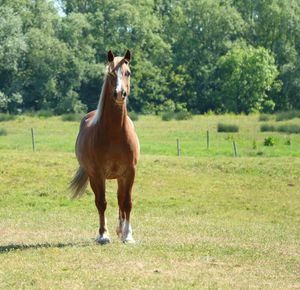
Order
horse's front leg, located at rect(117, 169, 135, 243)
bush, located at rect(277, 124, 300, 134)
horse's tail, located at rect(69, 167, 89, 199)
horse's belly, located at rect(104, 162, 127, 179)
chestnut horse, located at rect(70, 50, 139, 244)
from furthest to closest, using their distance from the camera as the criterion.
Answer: bush, located at rect(277, 124, 300, 134) < horse's tail, located at rect(69, 167, 89, 199) < horse's front leg, located at rect(117, 169, 135, 243) < horse's belly, located at rect(104, 162, 127, 179) < chestnut horse, located at rect(70, 50, 139, 244)

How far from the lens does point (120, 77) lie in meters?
11.0

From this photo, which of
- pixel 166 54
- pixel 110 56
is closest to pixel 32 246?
pixel 110 56

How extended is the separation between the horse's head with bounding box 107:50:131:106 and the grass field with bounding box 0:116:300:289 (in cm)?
230

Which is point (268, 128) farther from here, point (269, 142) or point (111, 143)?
point (111, 143)

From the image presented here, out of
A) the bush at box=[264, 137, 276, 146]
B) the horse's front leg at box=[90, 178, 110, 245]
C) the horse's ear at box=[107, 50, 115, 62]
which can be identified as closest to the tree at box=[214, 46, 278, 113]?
the bush at box=[264, 137, 276, 146]

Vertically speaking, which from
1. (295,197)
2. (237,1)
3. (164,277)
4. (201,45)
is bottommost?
(295,197)

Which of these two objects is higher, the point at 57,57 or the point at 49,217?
the point at 57,57

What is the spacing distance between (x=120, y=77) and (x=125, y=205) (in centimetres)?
244

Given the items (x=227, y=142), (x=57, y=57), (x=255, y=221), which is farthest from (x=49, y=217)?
(x=57, y=57)

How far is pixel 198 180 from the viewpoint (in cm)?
2600

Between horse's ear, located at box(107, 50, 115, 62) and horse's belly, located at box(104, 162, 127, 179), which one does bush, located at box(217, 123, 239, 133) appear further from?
horse's ear, located at box(107, 50, 115, 62)

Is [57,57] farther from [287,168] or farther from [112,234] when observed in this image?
[112,234]

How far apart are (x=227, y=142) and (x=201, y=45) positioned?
5095 centimetres

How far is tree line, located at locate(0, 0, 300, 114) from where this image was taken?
77.1m
